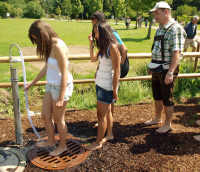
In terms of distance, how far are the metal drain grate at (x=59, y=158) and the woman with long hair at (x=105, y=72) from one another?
174 mm

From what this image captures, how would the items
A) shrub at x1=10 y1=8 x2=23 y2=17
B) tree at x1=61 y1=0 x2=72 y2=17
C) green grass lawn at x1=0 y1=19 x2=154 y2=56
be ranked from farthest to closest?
1. tree at x1=61 y1=0 x2=72 y2=17
2. shrub at x1=10 y1=8 x2=23 y2=17
3. green grass lawn at x1=0 y1=19 x2=154 y2=56

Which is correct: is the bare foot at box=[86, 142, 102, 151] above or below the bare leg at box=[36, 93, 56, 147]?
below

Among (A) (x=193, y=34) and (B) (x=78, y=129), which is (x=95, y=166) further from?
(A) (x=193, y=34)

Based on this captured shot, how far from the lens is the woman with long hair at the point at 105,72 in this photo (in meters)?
2.72

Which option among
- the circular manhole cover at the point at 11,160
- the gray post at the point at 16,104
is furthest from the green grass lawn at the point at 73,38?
the circular manhole cover at the point at 11,160

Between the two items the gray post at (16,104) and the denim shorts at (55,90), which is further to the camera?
the gray post at (16,104)

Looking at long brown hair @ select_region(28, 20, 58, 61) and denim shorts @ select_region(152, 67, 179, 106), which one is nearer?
long brown hair @ select_region(28, 20, 58, 61)

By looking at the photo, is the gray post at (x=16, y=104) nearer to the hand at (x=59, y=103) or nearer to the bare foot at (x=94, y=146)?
the hand at (x=59, y=103)

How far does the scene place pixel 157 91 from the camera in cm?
371

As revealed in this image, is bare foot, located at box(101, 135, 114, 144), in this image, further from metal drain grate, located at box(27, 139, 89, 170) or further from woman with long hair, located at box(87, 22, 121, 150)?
metal drain grate, located at box(27, 139, 89, 170)

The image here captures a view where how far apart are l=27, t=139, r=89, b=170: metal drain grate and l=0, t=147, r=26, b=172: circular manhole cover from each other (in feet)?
0.39

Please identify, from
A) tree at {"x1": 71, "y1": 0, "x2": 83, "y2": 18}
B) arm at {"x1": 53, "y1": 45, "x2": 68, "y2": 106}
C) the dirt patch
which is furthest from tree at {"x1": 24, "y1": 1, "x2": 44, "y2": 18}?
arm at {"x1": 53, "y1": 45, "x2": 68, "y2": 106}

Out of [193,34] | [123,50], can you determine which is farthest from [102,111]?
[193,34]

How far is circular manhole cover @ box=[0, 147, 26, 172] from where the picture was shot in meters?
2.83
